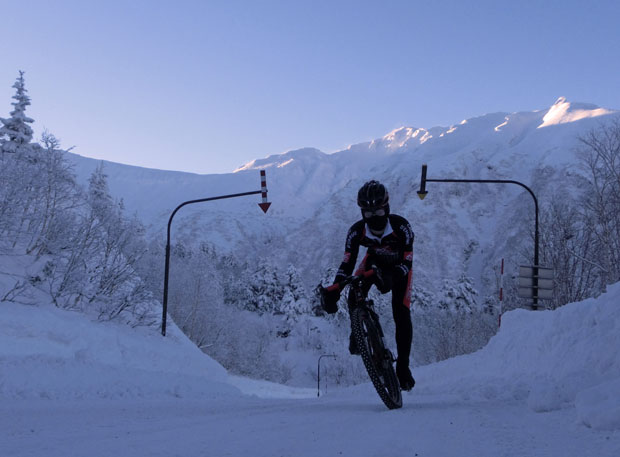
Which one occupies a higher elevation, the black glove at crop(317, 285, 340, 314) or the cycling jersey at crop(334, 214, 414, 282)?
the cycling jersey at crop(334, 214, 414, 282)

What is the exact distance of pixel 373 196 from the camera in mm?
6082

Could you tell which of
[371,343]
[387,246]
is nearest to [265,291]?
[387,246]

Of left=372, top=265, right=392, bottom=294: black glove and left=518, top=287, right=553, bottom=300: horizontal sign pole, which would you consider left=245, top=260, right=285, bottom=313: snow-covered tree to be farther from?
left=372, top=265, right=392, bottom=294: black glove

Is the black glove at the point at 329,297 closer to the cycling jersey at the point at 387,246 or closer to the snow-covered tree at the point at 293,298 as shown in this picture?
the cycling jersey at the point at 387,246

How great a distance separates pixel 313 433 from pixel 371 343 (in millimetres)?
1537

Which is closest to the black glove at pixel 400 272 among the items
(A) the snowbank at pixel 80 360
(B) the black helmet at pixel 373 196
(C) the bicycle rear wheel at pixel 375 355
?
(C) the bicycle rear wheel at pixel 375 355

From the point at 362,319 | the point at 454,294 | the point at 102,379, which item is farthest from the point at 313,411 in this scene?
the point at 454,294

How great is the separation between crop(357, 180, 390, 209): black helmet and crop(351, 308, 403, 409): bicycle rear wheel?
45.7 inches

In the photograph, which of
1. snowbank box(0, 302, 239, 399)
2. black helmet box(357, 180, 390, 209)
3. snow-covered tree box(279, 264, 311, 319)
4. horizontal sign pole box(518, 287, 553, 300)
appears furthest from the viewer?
snow-covered tree box(279, 264, 311, 319)

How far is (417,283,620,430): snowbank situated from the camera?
14.7 ft

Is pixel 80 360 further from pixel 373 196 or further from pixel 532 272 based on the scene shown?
pixel 532 272

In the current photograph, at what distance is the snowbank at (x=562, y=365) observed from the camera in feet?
14.7

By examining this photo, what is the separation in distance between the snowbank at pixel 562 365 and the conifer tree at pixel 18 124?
2624 centimetres

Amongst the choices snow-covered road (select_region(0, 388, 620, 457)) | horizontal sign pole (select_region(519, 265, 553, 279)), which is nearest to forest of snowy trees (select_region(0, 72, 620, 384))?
horizontal sign pole (select_region(519, 265, 553, 279))
